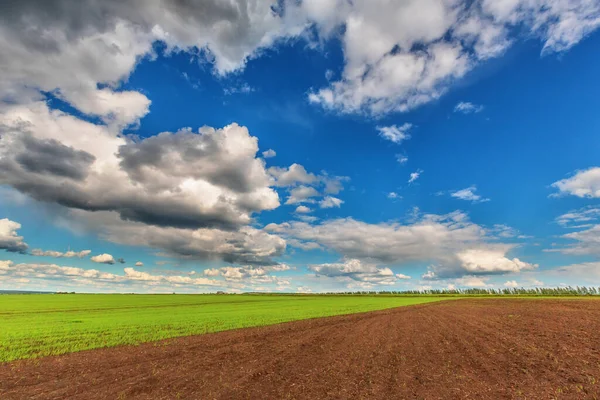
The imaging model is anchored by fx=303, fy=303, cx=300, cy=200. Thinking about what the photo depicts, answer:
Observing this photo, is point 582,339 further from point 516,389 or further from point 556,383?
point 516,389

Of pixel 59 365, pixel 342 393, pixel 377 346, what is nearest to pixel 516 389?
pixel 342 393

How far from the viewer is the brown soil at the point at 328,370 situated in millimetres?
11141

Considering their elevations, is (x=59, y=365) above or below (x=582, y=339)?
below

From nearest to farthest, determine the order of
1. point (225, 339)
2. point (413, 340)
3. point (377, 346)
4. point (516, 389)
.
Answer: point (516, 389), point (377, 346), point (413, 340), point (225, 339)

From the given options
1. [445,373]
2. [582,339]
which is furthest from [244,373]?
[582,339]

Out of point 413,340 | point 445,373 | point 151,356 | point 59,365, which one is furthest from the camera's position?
point 413,340

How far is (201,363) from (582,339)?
24594 millimetres

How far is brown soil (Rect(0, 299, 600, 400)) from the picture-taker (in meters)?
11.1

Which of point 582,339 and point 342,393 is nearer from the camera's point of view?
point 342,393

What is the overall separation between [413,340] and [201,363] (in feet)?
46.9

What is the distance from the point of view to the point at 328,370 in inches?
558

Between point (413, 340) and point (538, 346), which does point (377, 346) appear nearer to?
point (413, 340)

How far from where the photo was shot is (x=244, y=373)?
544 inches

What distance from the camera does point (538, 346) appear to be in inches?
717
